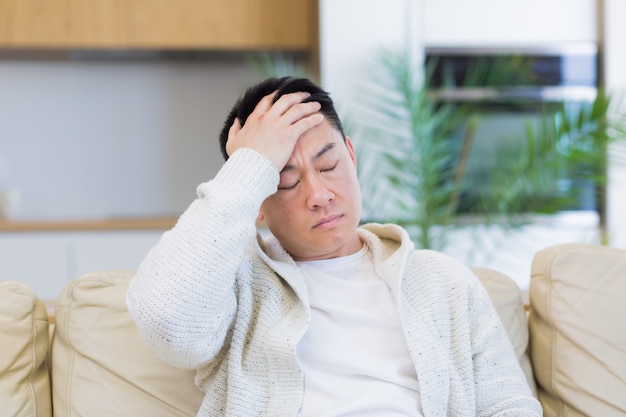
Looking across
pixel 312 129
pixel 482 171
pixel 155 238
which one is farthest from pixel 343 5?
pixel 312 129

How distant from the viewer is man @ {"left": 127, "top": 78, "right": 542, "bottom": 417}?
1422mm

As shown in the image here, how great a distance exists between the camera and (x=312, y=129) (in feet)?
5.21

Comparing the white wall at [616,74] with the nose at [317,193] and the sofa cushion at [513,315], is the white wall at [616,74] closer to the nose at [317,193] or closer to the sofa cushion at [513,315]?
the sofa cushion at [513,315]

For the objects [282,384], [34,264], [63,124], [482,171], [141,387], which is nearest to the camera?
[282,384]

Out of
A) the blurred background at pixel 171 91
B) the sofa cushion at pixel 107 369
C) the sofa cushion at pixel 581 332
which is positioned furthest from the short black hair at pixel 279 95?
the blurred background at pixel 171 91

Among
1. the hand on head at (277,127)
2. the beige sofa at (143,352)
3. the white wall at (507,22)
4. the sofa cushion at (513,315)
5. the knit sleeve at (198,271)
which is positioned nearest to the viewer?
the knit sleeve at (198,271)

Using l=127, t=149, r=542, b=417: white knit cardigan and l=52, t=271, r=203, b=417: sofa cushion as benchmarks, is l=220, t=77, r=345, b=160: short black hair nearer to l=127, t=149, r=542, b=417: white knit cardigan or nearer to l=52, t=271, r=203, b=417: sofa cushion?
l=127, t=149, r=542, b=417: white knit cardigan

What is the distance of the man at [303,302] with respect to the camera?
1422 mm

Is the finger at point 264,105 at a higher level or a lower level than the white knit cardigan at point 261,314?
higher

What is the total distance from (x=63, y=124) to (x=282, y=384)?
3.24 meters

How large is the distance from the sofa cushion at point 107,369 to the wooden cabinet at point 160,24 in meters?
2.55

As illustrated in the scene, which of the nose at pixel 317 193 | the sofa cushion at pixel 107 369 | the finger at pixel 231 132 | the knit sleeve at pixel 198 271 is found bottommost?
the sofa cushion at pixel 107 369

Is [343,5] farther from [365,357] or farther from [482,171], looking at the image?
[365,357]

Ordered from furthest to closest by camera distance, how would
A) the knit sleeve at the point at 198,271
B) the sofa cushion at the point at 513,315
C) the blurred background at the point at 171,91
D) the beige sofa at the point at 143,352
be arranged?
the blurred background at the point at 171,91 < the sofa cushion at the point at 513,315 < the beige sofa at the point at 143,352 < the knit sleeve at the point at 198,271
